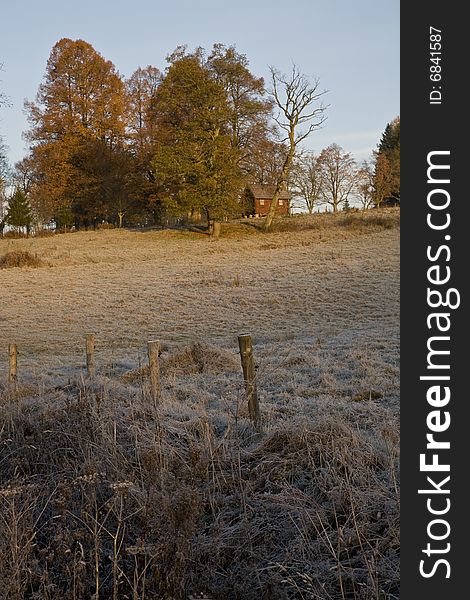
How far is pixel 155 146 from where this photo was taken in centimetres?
4444

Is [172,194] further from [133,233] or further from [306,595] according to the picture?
Answer: [306,595]

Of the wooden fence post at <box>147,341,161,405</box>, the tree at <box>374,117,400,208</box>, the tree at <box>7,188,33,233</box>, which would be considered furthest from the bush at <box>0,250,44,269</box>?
the tree at <box>374,117,400,208</box>

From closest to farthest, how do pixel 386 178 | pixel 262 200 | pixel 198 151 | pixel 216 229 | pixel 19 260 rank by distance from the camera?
pixel 19 260 < pixel 198 151 < pixel 216 229 < pixel 386 178 < pixel 262 200

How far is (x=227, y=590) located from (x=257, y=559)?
0.34m

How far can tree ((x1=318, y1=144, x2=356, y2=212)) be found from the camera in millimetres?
59125

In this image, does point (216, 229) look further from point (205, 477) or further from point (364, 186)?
point (205, 477)

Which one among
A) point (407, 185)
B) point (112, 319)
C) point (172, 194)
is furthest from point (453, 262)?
point (172, 194)

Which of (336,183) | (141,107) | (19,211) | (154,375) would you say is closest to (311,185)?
(336,183)

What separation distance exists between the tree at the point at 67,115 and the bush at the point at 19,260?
1560 centimetres

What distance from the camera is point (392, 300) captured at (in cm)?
2142

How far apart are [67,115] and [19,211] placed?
8792 millimetres

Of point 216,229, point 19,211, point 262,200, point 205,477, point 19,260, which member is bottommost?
point 205,477

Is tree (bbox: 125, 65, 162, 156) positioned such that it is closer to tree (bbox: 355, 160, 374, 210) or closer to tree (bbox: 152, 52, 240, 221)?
tree (bbox: 152, 52, 240, 221)

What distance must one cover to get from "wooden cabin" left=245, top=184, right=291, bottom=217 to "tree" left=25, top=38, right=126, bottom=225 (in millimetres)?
12368
